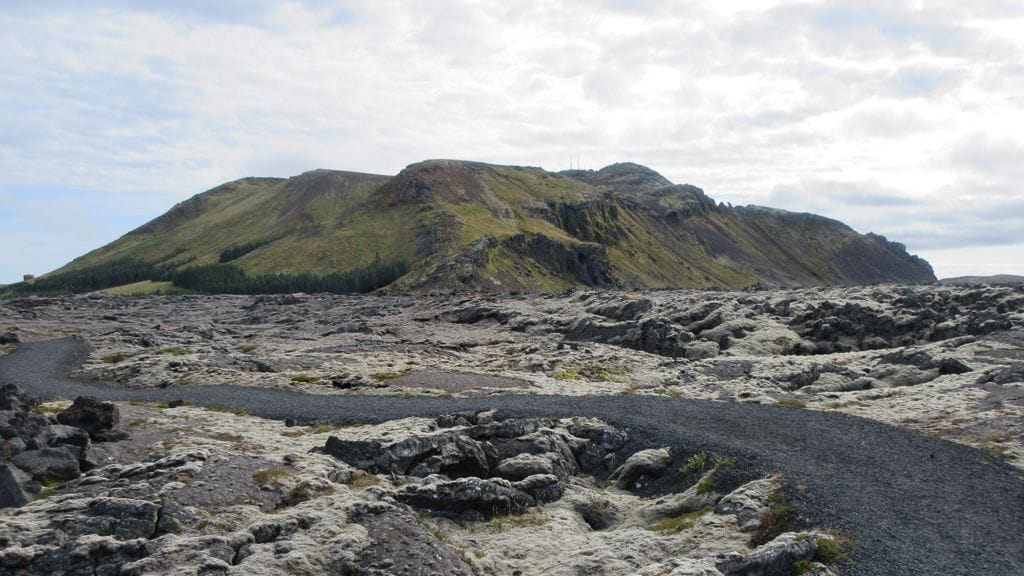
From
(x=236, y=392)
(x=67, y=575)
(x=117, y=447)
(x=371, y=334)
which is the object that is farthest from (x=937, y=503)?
(x=371, y=334)

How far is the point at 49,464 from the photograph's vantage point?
74.7 ft

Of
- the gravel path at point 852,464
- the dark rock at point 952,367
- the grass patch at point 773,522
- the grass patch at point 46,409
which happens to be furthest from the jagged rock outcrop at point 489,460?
the dark rock at point 952,367

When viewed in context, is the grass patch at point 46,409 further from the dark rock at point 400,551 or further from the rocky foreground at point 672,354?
the dark rock at point 400,551

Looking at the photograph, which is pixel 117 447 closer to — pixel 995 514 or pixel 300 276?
pixel 995 514

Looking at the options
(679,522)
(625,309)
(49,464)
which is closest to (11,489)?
(49,464)

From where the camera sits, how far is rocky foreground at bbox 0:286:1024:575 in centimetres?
1864

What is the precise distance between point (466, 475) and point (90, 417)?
16.1 m

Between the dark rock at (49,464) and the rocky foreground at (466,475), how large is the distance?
0.48 ft

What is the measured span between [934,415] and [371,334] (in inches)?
2403

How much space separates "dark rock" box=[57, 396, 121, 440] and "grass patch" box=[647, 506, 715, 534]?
2231cm

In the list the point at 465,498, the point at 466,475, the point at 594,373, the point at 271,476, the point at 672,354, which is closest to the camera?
the point at 465,498

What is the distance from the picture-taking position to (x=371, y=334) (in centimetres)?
8081

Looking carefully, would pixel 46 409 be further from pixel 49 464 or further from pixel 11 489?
pixel 11 489

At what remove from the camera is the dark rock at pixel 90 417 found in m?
28.1
